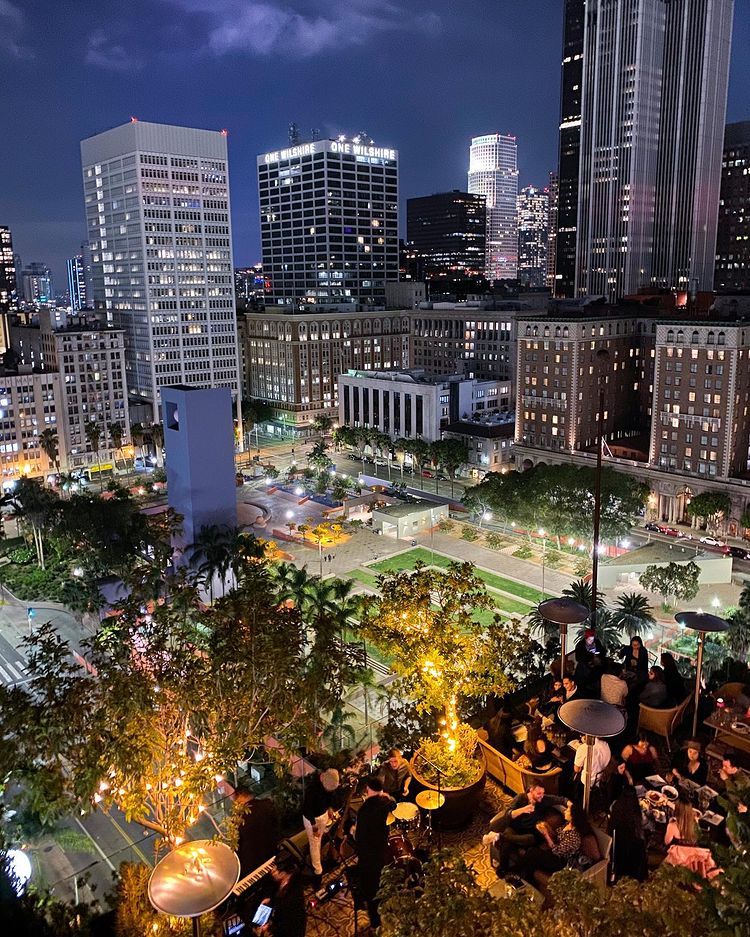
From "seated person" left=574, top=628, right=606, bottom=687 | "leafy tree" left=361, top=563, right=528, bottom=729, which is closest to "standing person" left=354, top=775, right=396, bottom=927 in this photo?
"leafy tree" left=361, top=563, right=528, bottom=729

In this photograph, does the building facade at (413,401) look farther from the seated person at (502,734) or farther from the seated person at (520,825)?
the seated person at (520,825)

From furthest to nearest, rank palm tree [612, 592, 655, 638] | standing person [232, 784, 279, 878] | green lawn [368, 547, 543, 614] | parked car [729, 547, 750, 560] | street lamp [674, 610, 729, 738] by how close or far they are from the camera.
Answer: parked car [729, 547, 750, 560] < green lawn [368, 547, 543, 614] < palm tree [612, 592, 655, 638] < street lamp [674, 610, 729, 738] < standing person [232, 784, 279, 878]

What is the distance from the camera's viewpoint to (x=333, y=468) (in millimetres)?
103375

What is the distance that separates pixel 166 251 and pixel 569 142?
391ft

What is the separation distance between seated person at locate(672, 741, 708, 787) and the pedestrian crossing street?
41726 mm

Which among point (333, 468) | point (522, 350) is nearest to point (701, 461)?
point (522, 350)

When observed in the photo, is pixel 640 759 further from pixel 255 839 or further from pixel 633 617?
pixel 633 617

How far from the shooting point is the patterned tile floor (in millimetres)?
15484

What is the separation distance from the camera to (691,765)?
17016mm

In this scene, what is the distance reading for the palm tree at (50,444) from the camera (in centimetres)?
9925

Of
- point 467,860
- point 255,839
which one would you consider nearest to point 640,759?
point 467,860

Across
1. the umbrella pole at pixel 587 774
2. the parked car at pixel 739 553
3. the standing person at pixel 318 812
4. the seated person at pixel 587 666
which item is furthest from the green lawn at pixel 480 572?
the umbrella pole at pixel 587 774

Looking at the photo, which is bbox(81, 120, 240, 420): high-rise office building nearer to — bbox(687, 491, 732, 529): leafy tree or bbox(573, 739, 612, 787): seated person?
bbox(687, 491, 732, 529): leafy tree

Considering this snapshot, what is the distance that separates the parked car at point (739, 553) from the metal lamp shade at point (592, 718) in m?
59.2
